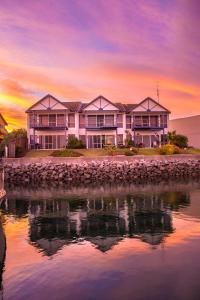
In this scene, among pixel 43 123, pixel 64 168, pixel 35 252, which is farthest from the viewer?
pixel 43 123

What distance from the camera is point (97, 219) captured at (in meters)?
28.3

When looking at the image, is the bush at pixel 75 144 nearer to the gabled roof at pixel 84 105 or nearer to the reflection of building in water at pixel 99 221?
the gabled roof at pixel 84 105

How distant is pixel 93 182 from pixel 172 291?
37134mm

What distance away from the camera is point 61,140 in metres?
73.2

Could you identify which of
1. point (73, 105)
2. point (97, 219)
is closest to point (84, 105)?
point (73, 105)

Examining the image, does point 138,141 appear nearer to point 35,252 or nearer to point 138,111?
point 138,111

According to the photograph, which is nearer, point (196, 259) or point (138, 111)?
point (196, 259)

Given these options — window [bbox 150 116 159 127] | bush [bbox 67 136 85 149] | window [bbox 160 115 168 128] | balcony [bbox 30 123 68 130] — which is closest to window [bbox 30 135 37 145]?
balcony [bbox 30 123 68 130]

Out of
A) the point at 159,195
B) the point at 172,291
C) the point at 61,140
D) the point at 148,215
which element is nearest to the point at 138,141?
the point at 61,140

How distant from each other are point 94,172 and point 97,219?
1040 inches

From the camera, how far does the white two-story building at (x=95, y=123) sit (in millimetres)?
72188

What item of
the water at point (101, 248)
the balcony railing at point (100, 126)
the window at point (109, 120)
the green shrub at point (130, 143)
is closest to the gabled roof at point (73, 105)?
the balcony railing at point (100, 126)

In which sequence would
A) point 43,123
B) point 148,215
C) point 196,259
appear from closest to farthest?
1. point 196,259
2. point 148,215
3. point 43,123

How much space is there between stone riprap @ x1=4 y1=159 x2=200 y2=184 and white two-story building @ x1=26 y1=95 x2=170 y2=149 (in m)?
16.6
